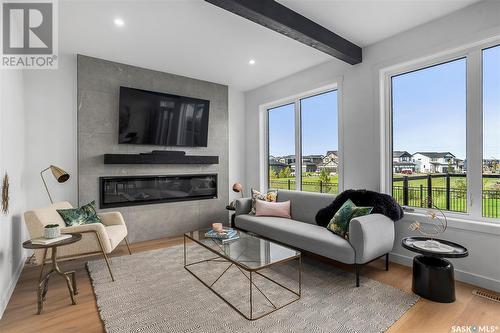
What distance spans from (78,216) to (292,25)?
128 inches

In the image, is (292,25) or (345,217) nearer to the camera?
(292,25)

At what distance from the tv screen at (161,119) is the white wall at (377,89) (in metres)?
1.55

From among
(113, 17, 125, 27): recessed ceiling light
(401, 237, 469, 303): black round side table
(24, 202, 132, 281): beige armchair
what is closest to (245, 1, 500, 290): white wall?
(401, 237, 469, 303): black round side table

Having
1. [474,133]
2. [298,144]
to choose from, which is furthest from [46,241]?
[474,133]

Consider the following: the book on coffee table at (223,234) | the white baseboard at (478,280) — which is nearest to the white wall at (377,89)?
the white baseboard at (478,280)

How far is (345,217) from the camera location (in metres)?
2.80

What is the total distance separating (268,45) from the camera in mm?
3320

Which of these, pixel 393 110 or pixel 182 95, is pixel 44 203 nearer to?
pixel 182 95

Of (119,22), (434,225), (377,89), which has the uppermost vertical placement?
(119,22)

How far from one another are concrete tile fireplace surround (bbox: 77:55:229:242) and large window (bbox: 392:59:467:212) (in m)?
2.97

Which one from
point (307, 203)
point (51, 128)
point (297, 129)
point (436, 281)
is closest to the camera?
point (436, 281)

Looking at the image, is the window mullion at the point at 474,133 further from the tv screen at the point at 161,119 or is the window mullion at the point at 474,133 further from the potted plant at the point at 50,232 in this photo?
the potted plant at the point at 50,232

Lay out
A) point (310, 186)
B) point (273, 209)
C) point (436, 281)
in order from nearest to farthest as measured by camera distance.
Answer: point (436, 281), point (273, 209), point (310, 186)

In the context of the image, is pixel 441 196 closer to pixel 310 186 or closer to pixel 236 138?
pixel 310 186
